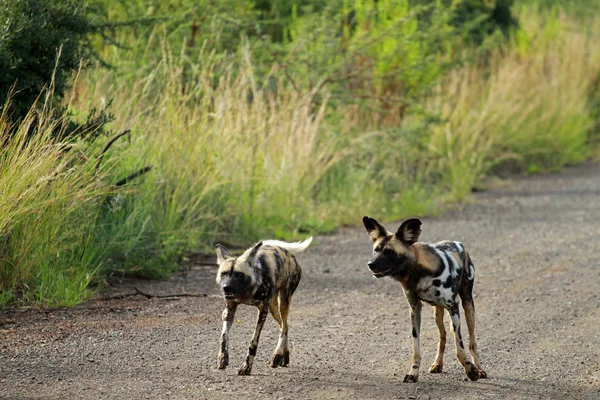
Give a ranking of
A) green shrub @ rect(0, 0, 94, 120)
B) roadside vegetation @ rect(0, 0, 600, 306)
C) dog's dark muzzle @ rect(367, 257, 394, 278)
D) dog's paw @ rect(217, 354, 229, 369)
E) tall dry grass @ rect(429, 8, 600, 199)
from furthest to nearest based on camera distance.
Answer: tall dry grass @ rect(429, 8, 600, 199) < green shrub @ rect(0, 0, 94, 120) < roadside vegetation @ rect(0, 0, 600, 306) < dog's paw @ rect(217, 354, 229, 369) < dog's dark muzzle @ rect(367, 257, 394, 278)

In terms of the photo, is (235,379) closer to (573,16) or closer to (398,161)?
(398,161)

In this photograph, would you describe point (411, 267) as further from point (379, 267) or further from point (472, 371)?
point (472, 371)

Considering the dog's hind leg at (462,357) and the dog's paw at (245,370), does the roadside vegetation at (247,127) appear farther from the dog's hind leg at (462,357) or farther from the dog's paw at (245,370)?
the dog's hind leg at (462,357)

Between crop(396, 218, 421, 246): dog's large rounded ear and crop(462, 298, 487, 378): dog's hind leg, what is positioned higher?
crop(396, 218, 421, 246): dog's large rounded ear

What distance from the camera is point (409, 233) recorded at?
18.7ft

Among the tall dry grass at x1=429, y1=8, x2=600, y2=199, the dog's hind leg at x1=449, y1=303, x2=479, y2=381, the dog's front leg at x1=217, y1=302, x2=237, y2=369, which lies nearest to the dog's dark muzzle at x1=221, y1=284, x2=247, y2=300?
the dog's front leg at x1=217, y1=302, x2=237, y2=369

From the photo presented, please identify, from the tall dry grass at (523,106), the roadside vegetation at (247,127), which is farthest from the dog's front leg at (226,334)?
the tall dry grass at (523,106)

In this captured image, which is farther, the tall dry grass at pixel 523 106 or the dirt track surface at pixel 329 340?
the tall dry grass at pixel 523 106

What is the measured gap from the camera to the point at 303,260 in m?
10.4

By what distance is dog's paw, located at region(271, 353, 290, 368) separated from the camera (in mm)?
6098

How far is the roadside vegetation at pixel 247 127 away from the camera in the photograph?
318 inches

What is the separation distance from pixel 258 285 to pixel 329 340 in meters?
1.27

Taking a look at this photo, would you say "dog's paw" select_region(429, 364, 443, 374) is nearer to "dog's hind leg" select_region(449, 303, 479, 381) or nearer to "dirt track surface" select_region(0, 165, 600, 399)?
"dirt track surface" select_region(0, 165, 600, 399)

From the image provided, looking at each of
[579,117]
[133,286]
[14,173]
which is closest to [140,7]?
[133,286]
